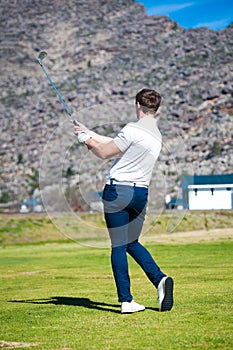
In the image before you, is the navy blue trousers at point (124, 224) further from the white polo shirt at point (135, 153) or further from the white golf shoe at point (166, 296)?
the white golf shoe at point (166, 296)

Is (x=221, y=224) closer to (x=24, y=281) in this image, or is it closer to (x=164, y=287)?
(x=24, y=281)

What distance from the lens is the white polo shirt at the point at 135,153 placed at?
10242 millimetres

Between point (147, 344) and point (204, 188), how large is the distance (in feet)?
350

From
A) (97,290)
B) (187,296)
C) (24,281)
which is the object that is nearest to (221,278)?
(97,290)

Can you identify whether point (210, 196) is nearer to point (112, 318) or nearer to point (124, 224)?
point (124, 224)

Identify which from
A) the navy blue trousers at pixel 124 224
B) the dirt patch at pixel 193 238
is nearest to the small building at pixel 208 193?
the dirt patch at pixel 193 238

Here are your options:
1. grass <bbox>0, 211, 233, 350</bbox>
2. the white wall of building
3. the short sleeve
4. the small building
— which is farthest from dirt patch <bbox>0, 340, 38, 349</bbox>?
the white wall of building

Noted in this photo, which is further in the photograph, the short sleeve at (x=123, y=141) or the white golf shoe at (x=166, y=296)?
the short sleeve at (x=123, y=141)

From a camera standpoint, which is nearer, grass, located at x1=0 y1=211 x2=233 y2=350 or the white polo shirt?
grass, located at x1=0 y1=211 x2=233 y2=350

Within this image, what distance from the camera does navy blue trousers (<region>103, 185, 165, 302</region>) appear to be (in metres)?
10.2

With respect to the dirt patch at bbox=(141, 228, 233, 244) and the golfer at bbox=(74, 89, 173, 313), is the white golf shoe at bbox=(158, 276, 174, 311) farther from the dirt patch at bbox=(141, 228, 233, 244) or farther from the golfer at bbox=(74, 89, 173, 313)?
the dirt patch at bbox=(141, 228, 233, 244)

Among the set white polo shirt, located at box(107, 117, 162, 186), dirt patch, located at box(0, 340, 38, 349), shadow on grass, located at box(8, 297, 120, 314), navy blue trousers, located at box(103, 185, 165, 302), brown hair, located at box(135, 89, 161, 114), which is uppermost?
brown hair, located at box(135, 89, 161, 114)

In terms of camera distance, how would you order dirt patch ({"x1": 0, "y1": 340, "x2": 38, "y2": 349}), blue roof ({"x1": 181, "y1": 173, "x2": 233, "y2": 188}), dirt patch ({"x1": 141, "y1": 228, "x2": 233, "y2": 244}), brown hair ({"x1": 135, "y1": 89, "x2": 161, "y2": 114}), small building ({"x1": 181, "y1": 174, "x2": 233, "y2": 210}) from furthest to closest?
blue roof ({"x1": 181, "y1": 173, "x2": 233, "y2": 188}) < small building ({"x1": 181, "y1": 174, "x2": 233, "y2": 210}) < dirt patch ({"x1": 141, "y1": 228, "x2": 233, "y2": 244}) < brown hair ({"x1": 135, "y1": 89, "x2": 161, "y2": 114}) < dirt patch ({"x1": 0, "y1": 340, "x2": 38, "y2": 349})

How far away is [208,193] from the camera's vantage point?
365 feet
